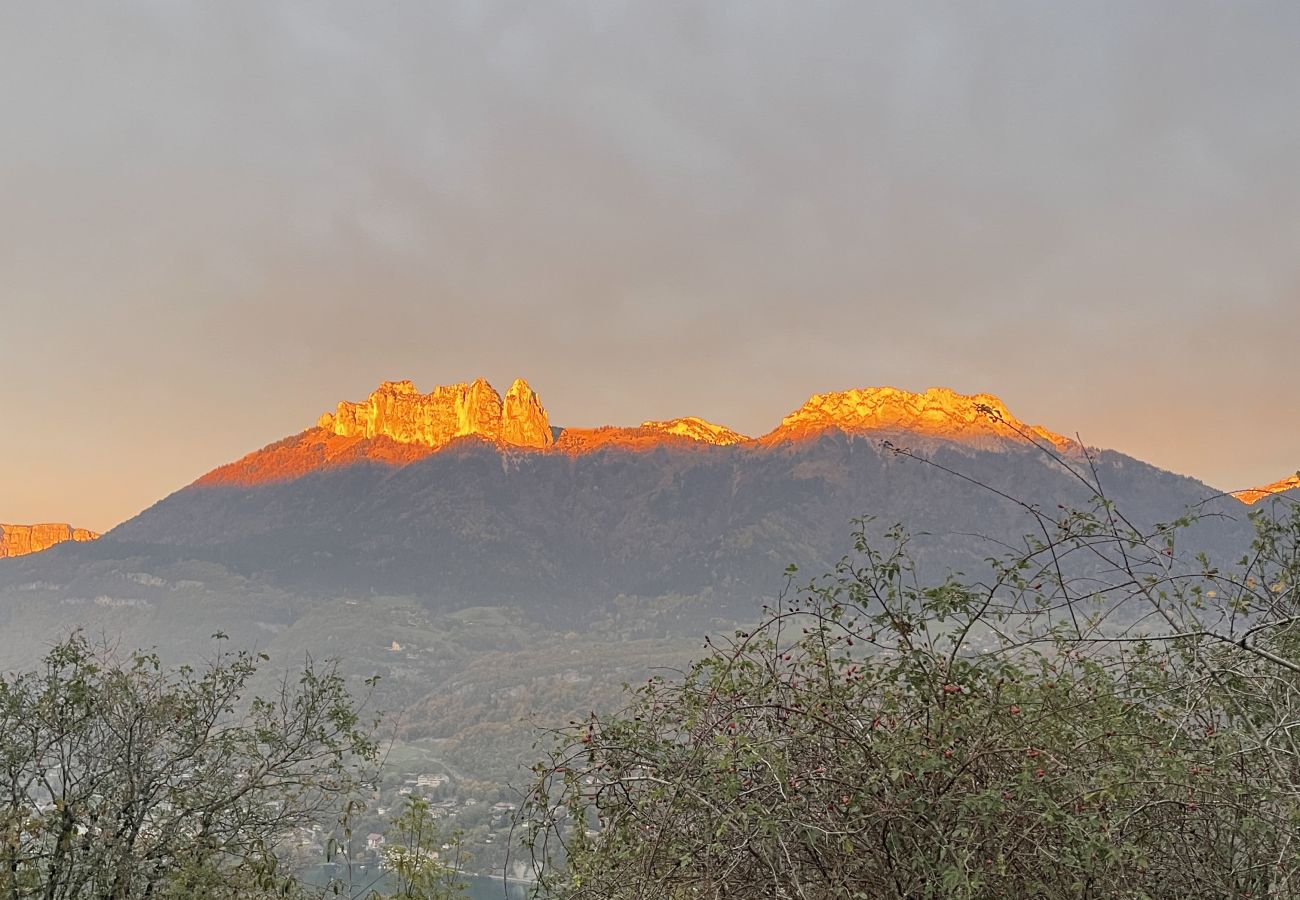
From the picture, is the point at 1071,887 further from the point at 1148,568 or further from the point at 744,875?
the point at 1148,568

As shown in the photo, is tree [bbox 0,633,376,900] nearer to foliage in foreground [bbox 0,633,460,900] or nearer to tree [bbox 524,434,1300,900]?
foliage in foreground [bbox 0,633,460,900]

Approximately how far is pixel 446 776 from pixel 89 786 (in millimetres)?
136307

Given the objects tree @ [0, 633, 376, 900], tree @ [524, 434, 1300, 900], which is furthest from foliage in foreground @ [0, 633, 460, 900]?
tree @ [524, 434, 1300, 900]

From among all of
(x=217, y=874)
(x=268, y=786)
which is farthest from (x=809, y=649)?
(x=268, y=786)

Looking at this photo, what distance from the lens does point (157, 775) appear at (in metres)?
Answer: 10.5

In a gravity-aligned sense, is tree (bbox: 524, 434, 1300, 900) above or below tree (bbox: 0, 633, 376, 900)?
above

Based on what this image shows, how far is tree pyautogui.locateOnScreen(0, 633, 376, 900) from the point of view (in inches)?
353

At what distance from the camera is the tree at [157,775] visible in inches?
353

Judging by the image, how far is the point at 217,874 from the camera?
31.6 ft

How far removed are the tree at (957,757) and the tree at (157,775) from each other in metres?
6.02

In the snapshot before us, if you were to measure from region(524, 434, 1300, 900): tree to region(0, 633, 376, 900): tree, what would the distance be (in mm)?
6015

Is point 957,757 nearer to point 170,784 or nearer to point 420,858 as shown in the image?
point 420,858

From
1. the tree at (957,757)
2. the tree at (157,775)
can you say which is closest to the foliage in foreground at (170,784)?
the tree at (157,775)

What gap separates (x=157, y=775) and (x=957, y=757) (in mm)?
9485
